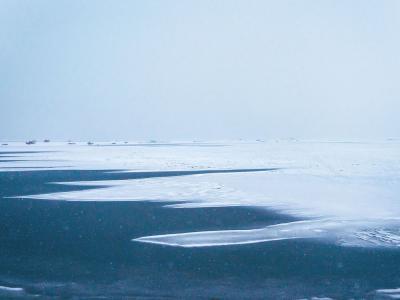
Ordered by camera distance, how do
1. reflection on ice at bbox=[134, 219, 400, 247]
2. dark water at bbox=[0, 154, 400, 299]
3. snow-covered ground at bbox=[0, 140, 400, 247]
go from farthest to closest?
snow-covered ground at bbox=[0, 140, 400, 247], reflection on ice at bbox=[134, 219, 400, 247], dark water at bbox=[0, 154, 400, 299]

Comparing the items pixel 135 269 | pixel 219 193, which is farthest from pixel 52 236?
pixel 219 193

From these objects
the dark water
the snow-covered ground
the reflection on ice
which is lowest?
the snow-covered ground

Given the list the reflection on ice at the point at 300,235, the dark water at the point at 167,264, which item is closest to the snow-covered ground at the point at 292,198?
the reflection on ice at the point at 300,235

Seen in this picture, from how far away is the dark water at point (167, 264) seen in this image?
6.74 m

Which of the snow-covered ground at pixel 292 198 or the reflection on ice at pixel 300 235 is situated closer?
the reflection on ice at pixel 300 235

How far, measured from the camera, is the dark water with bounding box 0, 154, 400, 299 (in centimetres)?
674

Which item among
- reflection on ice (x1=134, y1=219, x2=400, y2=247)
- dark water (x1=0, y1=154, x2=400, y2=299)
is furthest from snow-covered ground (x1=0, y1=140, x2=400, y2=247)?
dark water (x1=0, y1=154, x2=400, y2=299)

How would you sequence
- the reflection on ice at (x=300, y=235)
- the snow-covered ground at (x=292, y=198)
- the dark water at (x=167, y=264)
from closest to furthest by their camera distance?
the dark water at (x=167, y=264) → the reflection on ice at (x=300, y=235) → the snow-covered ground at (x=292, y=198)

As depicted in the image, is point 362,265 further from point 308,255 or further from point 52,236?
point 52,236

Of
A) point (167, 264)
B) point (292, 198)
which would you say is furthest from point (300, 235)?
point (292, 198)

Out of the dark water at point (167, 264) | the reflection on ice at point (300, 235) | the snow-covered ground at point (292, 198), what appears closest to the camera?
the dark water at point (167, 264)

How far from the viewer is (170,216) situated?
1341 cm

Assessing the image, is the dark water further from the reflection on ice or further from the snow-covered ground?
the snow-covered ground

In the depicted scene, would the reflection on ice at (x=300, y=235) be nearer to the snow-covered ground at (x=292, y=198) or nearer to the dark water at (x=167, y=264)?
the snow-covered ground at (x=292, y=198)
